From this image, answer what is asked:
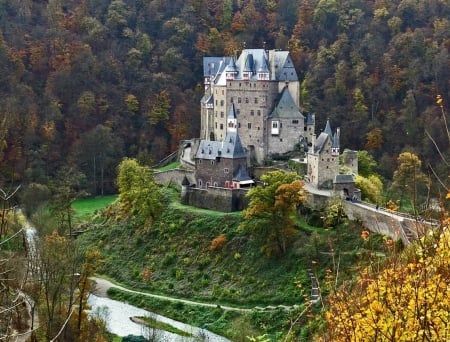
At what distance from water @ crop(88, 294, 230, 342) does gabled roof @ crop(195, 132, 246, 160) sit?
11.3 m

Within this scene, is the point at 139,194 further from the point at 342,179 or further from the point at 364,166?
the point at 364,166

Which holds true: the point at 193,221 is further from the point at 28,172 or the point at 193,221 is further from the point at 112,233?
the point at 28,172

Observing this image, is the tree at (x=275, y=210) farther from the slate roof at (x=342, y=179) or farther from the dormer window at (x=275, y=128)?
the dormer window at (x=275, y=128)

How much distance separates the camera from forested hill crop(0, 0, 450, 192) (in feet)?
203

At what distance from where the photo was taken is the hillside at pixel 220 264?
3447 cm

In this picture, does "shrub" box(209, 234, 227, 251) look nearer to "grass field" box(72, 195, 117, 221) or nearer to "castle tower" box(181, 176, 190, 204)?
"castle tower" box(181, 176, 190, 204)

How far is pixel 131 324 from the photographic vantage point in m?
35.0

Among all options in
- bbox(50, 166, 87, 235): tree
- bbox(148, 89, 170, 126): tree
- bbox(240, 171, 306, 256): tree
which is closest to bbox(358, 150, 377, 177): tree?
bbox(240, 171, 306, 256): tree

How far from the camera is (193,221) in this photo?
142 feet

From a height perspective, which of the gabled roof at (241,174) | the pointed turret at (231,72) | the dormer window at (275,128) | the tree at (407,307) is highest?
the pointed turret at (231,72)

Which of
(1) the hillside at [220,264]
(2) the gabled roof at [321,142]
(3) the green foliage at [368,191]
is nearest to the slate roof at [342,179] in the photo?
(3) the green foliage at [368,191]

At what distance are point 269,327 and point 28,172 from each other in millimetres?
30780

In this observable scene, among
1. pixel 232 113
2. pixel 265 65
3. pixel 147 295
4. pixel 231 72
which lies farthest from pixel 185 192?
pixel 265 65

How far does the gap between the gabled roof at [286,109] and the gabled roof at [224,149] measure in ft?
12.3
